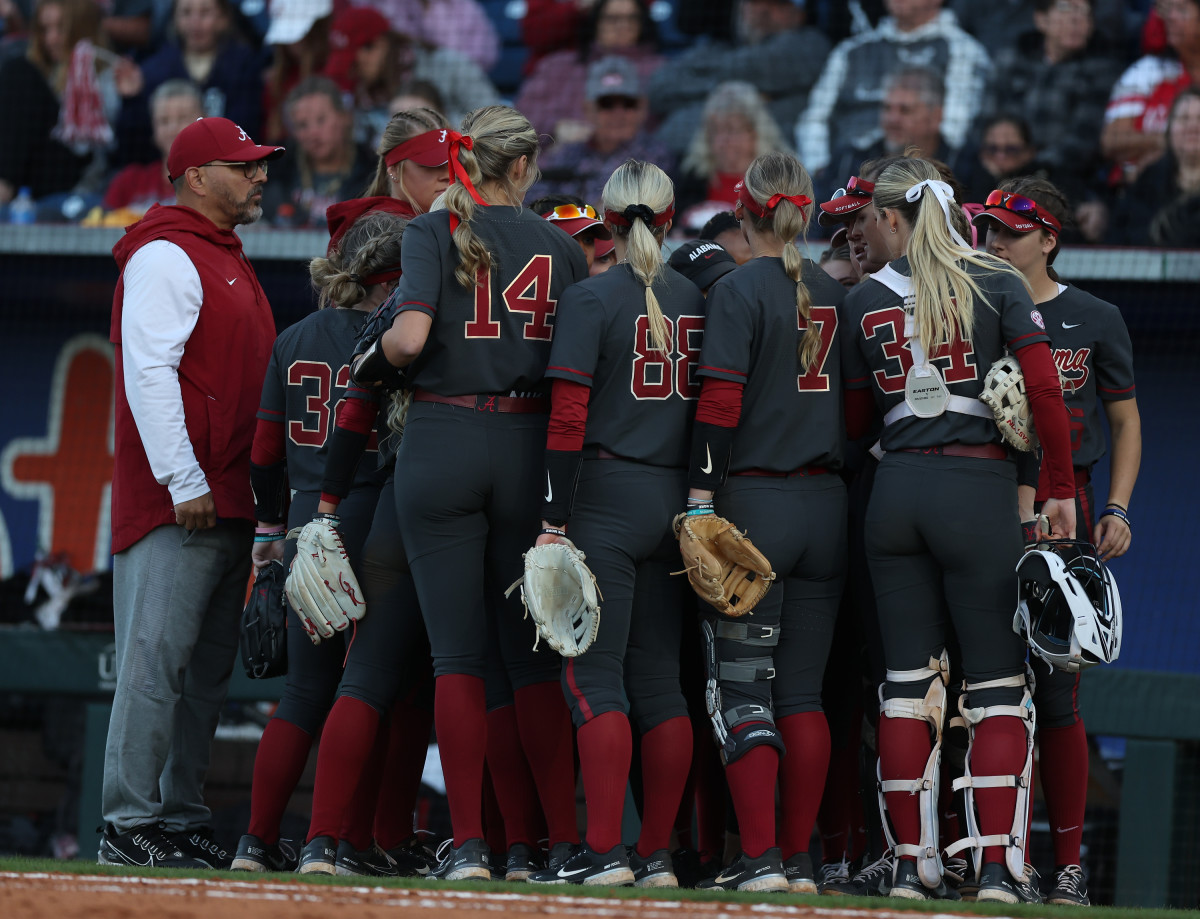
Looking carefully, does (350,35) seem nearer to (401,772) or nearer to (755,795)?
(401,772)

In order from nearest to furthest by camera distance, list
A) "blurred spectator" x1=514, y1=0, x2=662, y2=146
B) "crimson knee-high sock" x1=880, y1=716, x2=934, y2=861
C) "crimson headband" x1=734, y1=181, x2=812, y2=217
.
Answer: "crimson knee-high sock" x1=880, y1=716, x2=934, y2=861 < "crimson headband" x1=734, y1=181, x2=812, y2=217 < "blurred spectator" x1=514, y1=0, x2=662, y2=146

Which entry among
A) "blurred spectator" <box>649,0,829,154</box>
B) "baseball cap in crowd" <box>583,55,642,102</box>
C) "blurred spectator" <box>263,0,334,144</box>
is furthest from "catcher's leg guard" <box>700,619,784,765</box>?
"blurred spectator" <box>263,0,334,144</box>

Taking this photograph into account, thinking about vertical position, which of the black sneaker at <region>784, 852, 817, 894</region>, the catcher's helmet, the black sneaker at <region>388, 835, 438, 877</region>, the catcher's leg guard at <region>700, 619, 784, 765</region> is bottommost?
the black sneaker at <region>388, 835, 438, 877</region>

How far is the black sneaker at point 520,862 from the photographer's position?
11.5ft

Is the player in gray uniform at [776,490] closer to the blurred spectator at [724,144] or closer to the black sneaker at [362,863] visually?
the black sneaker at [362,863]

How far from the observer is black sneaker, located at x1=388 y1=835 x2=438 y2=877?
3939 millimetres

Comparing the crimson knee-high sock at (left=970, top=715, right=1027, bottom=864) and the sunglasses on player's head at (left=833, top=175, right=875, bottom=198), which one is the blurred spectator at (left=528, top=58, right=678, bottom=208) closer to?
the sunglasses on player's head at (left=833, top=175, right=875, bottom=198)

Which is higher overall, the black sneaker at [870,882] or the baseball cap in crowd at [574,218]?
the baseball cap in crowd at [574,218]

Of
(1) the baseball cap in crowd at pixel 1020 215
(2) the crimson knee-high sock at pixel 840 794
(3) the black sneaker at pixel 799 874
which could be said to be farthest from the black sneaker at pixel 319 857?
(1) the baseball cap in crowd at pixel 1020 215

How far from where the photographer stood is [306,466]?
3852 millimetres

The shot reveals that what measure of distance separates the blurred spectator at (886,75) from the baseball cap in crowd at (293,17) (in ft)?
10.4

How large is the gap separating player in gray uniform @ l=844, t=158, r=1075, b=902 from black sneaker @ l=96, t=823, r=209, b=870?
1.89m

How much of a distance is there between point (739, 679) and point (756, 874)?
1.54ft

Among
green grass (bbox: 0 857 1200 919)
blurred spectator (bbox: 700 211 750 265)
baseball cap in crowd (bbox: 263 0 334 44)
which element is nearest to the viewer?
green grass (bbox: 0 857 1200 919)
